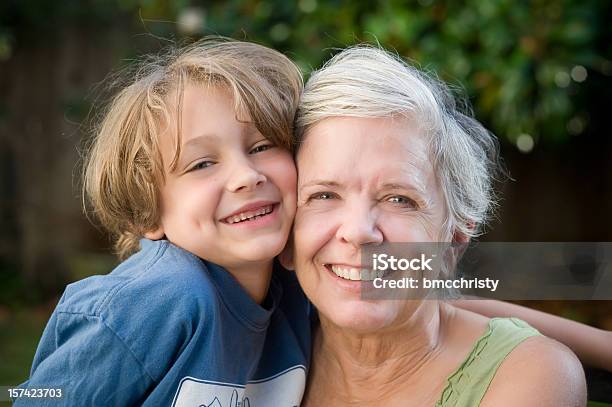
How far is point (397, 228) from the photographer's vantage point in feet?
6.20

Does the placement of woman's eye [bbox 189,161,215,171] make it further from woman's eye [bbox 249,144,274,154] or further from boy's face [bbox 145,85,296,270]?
woman's eye [bbox 249,144,274,154]

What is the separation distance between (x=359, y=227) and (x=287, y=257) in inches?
12.2

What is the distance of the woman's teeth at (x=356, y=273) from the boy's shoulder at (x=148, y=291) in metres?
0.30

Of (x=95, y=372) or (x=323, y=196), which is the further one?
(x=323, y=196)

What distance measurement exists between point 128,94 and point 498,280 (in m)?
1.12

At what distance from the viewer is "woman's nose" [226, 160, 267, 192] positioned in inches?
75.3

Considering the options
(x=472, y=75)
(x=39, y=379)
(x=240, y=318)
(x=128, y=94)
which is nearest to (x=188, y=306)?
(x=240, y=318)

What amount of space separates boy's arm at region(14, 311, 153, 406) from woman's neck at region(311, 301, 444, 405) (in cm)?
56

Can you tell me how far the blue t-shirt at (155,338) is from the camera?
1758mm

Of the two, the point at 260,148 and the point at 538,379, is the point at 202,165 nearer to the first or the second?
the point at 260,148

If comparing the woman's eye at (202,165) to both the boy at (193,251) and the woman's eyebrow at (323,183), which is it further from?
the woman's eyebrow at (323,183)

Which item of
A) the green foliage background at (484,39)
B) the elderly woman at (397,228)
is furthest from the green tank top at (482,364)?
the green foliage background at (484,39)

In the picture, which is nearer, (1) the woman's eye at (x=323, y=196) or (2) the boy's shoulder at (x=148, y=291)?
(2) the boy's shoulder at (x=148, y=291)

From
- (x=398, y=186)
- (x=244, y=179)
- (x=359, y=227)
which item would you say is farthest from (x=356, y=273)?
(x=244, y=179)
